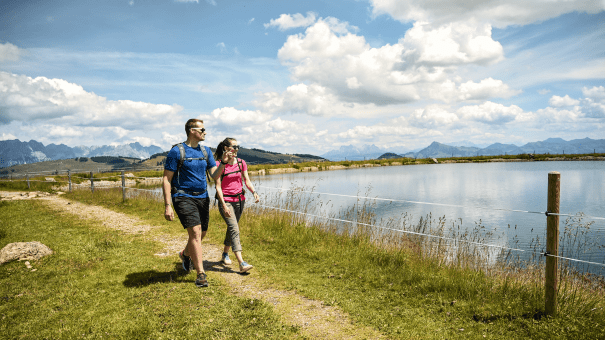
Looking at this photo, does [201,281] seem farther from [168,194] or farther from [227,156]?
[227,156]

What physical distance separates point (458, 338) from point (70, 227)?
10770mm

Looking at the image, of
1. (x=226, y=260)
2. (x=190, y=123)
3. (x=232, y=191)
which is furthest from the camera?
(x=226, y=260)

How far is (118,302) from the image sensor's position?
462 centimetres

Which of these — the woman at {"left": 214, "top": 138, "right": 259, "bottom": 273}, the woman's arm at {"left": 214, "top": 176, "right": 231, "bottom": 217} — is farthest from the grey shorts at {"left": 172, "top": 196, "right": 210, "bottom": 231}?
the woman at {"left": 214, "top": 138, "right": 259, "bottom": 273}

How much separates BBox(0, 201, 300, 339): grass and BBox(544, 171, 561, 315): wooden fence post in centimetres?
329

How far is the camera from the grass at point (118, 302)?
387 centimetres

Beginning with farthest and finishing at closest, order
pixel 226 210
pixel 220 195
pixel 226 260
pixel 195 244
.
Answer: pixel 226 260, pixel 226 210, pixel 220 195, pixel 195 244

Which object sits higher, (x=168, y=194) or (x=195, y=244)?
(x=168, y=194)

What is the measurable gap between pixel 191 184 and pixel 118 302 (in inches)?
78.7

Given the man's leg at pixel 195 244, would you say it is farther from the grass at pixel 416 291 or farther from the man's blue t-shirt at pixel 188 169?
the grass at pixel 416 291

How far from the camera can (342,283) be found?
17.8 ft

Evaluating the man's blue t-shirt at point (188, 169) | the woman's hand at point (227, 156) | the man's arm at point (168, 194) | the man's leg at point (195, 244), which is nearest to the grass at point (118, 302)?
the man's leg at point (195, 244)

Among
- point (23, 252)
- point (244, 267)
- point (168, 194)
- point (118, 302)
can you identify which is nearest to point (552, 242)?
point (244, 267)

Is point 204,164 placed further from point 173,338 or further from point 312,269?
point 312,269
